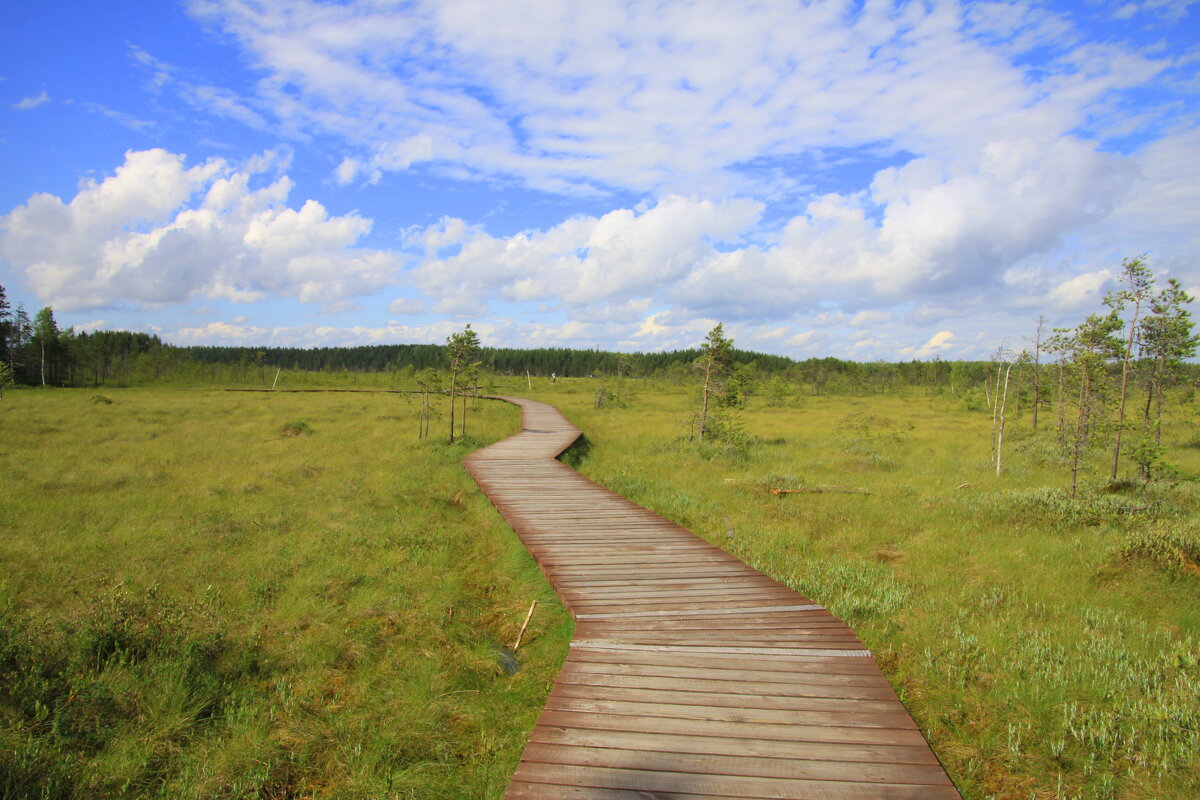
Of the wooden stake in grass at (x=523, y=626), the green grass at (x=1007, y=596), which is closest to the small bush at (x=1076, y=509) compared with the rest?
the green grass at (x=1007, y=596)

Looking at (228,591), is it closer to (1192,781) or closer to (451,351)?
(1192,781)

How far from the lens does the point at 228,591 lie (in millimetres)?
7004

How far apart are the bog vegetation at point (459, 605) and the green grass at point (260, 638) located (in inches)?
1.2

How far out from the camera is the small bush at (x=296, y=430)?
68.3 feet

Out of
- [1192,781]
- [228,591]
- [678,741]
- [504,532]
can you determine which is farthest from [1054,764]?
[228,591]

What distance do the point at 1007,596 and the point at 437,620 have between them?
6827 mm

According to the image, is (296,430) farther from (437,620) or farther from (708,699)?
(708,699)

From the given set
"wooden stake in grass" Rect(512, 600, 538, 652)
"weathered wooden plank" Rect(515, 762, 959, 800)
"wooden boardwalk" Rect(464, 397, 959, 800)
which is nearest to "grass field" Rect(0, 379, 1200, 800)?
"wooden stake in grass" Rect(512, 600, 538, 652)

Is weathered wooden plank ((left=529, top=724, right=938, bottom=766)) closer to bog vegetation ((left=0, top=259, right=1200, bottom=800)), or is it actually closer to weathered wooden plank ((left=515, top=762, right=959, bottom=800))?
weathered wooden plank ((left=515, top=762, right=959, bottom=800))

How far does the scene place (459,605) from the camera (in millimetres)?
6902

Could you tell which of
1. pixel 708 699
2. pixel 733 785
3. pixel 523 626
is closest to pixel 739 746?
pixel 733 785

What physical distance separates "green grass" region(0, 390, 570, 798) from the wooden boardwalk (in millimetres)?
757

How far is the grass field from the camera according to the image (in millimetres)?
3922

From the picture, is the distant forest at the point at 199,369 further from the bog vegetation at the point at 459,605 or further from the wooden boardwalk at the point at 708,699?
the wooden boardwalk at the point at 708,699
